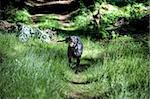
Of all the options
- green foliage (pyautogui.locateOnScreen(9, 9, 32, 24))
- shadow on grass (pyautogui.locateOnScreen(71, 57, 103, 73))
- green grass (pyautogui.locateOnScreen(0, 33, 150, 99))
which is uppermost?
green foliage (pyautogui.locateOnScreen(9, 9, 32, 24))

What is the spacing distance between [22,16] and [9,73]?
39.9 feet

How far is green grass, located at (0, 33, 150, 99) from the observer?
235 inches

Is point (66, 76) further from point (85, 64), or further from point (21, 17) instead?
point (21, 17)

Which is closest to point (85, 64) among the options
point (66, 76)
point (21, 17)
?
point (66, 76)

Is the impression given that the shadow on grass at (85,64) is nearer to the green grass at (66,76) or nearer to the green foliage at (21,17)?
the green grass at (66,76)

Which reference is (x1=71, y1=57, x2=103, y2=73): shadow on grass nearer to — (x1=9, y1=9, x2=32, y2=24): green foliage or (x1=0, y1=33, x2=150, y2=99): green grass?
(x1=0, y1=33, x2=150, y2=99): green grass

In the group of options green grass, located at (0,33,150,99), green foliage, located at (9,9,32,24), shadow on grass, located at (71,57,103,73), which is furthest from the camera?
green foliage, located at (9,9,32,24)

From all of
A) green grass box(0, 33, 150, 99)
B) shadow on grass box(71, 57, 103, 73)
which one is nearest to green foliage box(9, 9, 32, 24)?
green grass box(0, 33, 150, 99)

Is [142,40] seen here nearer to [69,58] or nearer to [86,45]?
[86,45]

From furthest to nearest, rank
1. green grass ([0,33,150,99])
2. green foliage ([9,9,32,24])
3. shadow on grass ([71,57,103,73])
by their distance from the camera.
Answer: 1. green foliage ([9,9,32,24])
2. shadow on grass ([71,57,103,73])
3. green grass ([0,33,150,99])

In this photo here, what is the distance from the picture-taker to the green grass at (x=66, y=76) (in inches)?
235

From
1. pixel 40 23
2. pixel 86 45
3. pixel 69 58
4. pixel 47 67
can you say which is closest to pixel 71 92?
pixel 47 67

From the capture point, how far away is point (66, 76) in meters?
8.39

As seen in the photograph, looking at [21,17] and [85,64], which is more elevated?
[21,17]
